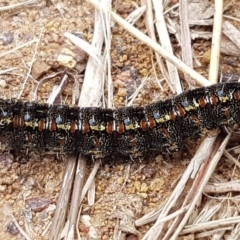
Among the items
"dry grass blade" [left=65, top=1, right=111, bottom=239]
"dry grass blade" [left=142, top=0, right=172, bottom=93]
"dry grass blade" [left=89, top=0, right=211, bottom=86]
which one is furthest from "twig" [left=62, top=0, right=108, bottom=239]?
"dry grass blade" [left=142, top=0, right=172, bottom=93]

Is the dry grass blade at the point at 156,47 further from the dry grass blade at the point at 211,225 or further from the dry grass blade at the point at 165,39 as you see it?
the dry grass blade at the point at 211,225

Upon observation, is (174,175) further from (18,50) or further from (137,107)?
(18,50)

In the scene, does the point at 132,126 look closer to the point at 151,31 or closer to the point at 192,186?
the point at 192,186

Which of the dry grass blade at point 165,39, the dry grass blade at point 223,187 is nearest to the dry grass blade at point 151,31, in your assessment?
the dry grass blade at point 165,39

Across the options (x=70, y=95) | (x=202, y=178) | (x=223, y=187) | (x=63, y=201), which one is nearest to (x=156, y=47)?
(x=70, y=95)

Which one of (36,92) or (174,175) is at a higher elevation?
(36,92)

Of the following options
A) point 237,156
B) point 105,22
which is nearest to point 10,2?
point 105,22

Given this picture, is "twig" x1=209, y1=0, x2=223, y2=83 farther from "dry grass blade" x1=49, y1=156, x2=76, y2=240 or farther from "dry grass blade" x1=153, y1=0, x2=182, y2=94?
"dry grass blade" x1=49, y1=156, x2=76, y2=240
